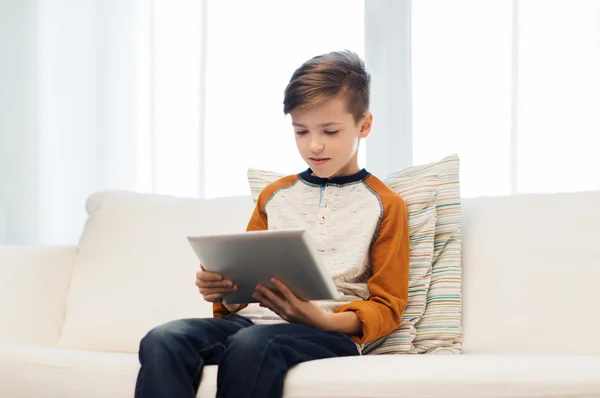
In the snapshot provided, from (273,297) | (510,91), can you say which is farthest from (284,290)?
(510,91)

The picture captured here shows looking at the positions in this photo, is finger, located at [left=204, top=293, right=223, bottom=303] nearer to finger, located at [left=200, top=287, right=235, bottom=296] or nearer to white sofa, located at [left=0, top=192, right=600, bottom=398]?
finger, located at [left=200, top=287, right=235, bottom=296]

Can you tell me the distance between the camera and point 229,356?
128cm

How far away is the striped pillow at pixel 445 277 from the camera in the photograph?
1.64 m

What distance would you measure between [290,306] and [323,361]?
119 millimetres

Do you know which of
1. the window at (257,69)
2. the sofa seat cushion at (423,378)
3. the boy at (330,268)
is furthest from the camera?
the window at (257,69)

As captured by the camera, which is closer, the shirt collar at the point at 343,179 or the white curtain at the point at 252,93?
the shirt collar at the point at 343,179

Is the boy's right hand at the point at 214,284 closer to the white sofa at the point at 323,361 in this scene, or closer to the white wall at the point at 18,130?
the white sofa at the point at 323,361

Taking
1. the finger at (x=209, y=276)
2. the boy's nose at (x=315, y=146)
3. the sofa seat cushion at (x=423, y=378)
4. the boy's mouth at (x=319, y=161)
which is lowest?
the sofa seat cushion at (x=423, y=378)

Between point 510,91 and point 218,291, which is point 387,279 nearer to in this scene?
point 218,291

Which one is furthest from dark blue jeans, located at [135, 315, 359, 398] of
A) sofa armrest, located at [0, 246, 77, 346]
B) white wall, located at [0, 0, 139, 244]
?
white wall, located at [0, 0, 139, 244]

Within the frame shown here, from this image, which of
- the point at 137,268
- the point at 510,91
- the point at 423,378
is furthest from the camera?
the point at 510,91

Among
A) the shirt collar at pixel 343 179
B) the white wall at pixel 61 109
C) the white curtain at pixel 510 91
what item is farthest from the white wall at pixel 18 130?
the shirt collar at pixel 343 179

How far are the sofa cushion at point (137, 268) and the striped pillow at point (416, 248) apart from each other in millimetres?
483

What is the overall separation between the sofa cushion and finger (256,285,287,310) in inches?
21.0
